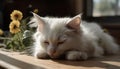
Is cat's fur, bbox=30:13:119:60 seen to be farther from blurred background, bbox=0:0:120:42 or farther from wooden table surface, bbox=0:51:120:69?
blurred background, bbox=0:0:120:42

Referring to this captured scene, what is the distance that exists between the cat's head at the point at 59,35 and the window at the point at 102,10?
1.51 m

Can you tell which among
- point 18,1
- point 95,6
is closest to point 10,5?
point 18,1

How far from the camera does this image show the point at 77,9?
2992mm

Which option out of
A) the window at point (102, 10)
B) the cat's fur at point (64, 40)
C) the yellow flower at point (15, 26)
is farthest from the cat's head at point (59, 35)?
the window at point (102, 10)

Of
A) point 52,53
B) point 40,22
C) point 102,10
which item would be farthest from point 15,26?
point 102,10

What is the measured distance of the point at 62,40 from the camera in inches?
45.1

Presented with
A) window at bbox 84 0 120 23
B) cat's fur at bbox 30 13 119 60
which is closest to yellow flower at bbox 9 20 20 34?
cat's fur at bbox 30 13 119 60

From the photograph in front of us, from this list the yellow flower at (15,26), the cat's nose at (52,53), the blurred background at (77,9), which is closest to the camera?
the cat's nose at (52,53)

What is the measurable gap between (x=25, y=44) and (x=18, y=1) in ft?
5.40

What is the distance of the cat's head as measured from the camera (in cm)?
115

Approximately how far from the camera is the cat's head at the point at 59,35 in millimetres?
1151

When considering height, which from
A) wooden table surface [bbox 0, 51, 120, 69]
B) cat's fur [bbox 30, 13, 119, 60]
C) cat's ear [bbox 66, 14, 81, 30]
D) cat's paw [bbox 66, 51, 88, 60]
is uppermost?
cat's ear [bbox 66, 14, 81, 30]

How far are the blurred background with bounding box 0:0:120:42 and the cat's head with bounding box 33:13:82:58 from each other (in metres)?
1.37

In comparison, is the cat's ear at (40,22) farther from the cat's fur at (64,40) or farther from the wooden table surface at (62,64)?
the wooden table surface at (62,64)
